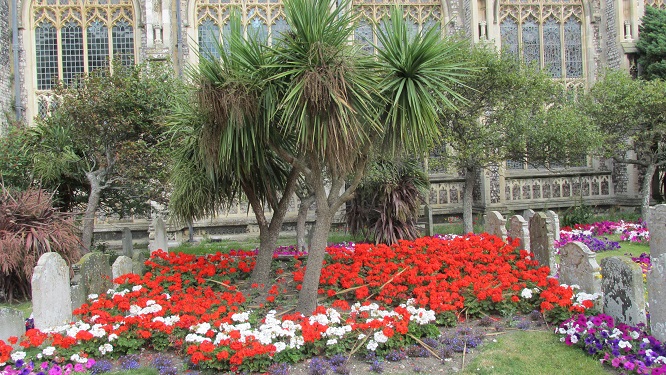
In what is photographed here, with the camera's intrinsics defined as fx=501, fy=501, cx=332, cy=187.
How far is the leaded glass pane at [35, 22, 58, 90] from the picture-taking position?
1709 centimetres

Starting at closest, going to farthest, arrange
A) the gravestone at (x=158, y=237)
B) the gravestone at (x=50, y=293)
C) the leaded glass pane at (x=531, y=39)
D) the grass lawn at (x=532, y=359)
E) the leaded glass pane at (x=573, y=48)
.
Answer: the grass lawn at (x=532, y=359) < the gravestone at (x=50, y=293) < the gravestone at (x=158, y=237) < the leaded glass pane at (x=531, y=39) < the leaded glass pane at (x=573, y=48)

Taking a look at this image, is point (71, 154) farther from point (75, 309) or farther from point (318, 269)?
point (318, 269)

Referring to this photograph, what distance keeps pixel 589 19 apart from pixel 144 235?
696 inches

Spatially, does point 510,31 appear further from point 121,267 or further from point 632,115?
point 121,267

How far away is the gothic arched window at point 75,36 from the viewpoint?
17078 millimetres

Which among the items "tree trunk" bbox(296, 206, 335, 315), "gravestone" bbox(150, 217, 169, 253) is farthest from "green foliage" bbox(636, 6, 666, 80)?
"gravestone" bbox(150, 217, 169, 253)

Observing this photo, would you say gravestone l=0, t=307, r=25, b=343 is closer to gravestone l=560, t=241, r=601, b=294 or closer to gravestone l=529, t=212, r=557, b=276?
gravestone l=560, t=241, r=601, b=294

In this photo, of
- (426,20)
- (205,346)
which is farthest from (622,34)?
(205,346)

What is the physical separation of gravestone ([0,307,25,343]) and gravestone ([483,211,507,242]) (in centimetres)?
764

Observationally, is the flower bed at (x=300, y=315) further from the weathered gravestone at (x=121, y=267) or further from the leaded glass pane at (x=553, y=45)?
the leaded glass pane at (x=553, y=45)

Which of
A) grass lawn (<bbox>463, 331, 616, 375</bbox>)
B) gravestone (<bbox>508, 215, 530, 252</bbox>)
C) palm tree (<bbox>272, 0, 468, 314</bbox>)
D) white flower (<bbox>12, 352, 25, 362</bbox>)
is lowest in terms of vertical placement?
grass lawn (<bbox>463, 331, 616, 375</bbox>)

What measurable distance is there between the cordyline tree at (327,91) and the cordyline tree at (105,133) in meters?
3.92

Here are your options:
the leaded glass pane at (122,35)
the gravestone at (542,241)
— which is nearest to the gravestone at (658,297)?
the gravestone at (542,241)

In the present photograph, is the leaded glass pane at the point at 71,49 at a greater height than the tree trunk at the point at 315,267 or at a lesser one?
greater
